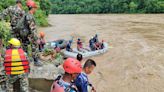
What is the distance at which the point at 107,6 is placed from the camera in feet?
213

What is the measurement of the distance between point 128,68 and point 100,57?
92.4 inches

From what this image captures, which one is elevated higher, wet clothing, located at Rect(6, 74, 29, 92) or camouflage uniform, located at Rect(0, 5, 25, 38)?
camouflage uniform, located at Rect(0, 5, 25, 38)

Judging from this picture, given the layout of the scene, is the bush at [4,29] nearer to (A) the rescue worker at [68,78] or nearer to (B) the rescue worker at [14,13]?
(B) the rescue worker at [14,13]

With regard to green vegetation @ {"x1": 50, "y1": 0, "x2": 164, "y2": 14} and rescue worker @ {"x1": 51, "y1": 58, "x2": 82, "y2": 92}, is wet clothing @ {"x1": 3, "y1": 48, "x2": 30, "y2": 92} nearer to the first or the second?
rescue worker @ {"x1": 51, "y1": 58, "x2": 82, "y2": 92}

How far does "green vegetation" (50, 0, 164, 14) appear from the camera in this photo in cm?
5359

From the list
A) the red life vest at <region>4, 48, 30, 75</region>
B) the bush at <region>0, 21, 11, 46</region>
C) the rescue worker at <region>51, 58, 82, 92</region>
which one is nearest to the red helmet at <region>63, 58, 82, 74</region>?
the rescue worker at <region>51, 58, 82, 92</region>

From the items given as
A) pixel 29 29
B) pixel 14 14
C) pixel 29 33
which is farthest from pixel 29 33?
pixel 14 14

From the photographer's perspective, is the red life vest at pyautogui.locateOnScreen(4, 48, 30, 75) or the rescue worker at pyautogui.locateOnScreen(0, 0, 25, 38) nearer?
the red life vest at pyautogui.locateOnScreen(4, 48, 30, 75)

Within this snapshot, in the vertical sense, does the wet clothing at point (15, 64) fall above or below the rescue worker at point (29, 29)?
below

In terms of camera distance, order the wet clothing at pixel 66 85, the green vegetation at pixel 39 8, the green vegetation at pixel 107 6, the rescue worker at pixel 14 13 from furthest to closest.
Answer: the green vegetation at pixel 107 6
the green vegetation at pixel 39 8
the rescue worker at pixel 14 13
the wet clothing at pixel 66 85

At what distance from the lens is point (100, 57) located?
47.9 feet

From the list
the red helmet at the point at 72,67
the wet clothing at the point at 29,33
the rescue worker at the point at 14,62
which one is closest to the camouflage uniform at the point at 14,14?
the wet clothing at the point at 29,33

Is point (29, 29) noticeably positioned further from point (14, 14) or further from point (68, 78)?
point (68, 78)

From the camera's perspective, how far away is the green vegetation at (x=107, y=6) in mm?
53594
